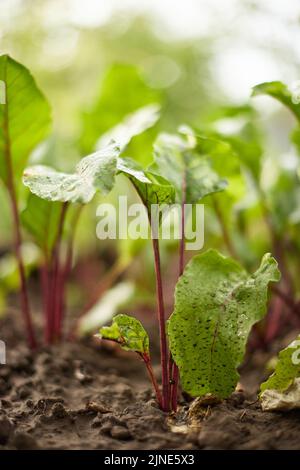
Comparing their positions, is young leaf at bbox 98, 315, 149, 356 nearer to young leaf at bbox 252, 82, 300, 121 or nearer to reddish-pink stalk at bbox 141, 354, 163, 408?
reddish-pink stalk at bbox 141, 354, 163, 408

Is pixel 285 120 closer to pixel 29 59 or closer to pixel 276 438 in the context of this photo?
pixel 29 59

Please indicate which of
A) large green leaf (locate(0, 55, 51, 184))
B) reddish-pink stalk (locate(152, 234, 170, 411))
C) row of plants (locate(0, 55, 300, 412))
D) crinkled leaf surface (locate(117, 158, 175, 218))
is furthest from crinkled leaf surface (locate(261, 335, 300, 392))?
large green leaf (locate(0, 55, 51, 184))

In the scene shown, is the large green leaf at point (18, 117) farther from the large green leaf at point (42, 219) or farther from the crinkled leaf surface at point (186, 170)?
the crinkled leaf surface at point (186, 170)

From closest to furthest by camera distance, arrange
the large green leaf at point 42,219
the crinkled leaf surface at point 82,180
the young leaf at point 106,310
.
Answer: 1. the crinkled leaf surface at point 82,180
2. the large green leaf at point 42,219
3. the young leaf at point 106,310

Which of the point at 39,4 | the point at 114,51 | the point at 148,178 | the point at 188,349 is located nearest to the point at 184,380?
the point at 188,349

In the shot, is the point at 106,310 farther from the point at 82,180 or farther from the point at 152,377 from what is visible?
the point at 82,180

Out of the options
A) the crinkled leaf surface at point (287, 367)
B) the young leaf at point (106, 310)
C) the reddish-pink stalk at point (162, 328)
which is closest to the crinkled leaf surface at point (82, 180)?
the reddish-pink stalk at point (162, 328)
